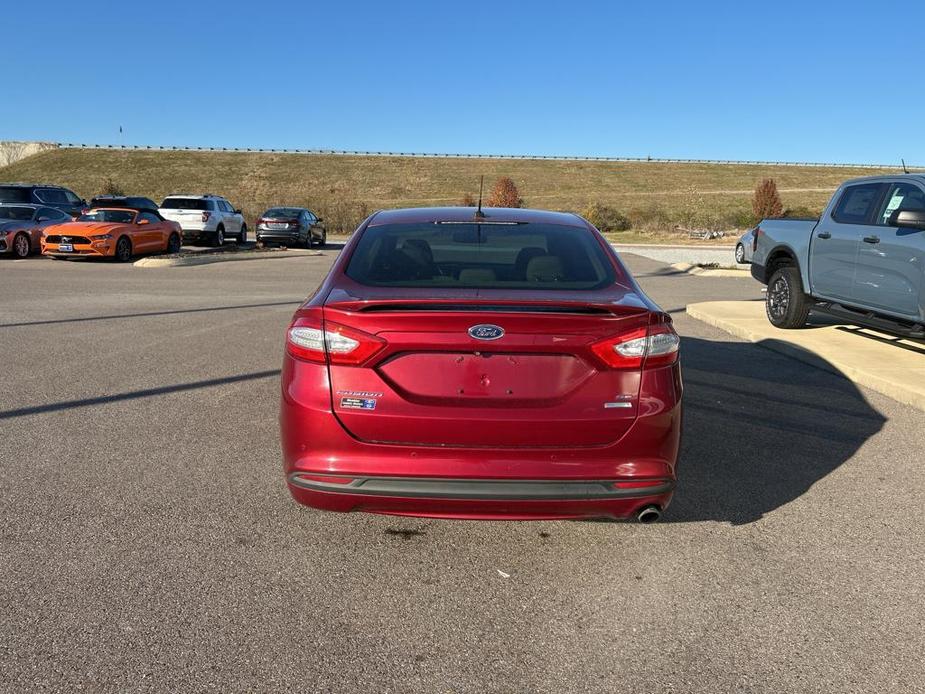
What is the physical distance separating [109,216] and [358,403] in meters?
20.7

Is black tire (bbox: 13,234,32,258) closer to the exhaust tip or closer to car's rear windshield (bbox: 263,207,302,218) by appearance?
car's rear windshield (bbox: 263,207,302,218)

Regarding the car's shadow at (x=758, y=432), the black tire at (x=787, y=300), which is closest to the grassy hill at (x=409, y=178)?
the black tire at (x=787, y=300)

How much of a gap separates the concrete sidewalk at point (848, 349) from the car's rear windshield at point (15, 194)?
21902 mm

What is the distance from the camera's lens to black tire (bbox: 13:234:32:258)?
815 inches

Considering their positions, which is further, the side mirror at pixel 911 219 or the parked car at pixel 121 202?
the parked car at pixel 121 202

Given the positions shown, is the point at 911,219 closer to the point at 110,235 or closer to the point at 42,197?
the point at 110,235

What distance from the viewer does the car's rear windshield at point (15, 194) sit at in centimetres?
2441

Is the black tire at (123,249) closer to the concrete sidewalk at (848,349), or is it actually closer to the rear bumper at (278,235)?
the rear bumper at (278,235)

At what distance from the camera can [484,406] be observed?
10.7 ft

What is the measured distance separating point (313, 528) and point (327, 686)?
1363mm

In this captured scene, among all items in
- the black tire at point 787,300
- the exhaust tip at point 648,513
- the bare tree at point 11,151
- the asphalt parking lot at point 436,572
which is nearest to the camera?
the asphalt parking lot at point 436,572

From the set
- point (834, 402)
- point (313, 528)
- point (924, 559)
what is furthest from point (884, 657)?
point (834, 402)

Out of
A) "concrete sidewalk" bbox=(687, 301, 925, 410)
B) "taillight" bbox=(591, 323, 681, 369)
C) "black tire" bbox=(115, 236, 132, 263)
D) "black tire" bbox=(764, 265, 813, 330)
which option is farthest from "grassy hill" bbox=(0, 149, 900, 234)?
"taillight" bbox=(591, 323, 681, 369)

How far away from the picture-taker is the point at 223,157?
104375 mm
